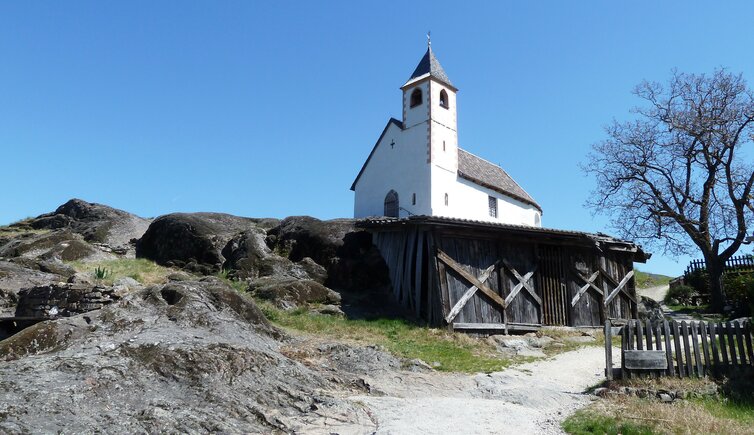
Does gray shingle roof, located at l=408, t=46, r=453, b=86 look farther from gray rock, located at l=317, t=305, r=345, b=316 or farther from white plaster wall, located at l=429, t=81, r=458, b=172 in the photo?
gray rock, located at l=317, t=305, r=345, b=316

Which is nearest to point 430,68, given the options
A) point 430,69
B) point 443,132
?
point 430,69

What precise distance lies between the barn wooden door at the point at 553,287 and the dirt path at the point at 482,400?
17.6ft

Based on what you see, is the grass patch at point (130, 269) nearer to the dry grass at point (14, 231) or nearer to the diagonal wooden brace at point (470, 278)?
the dry grass at point (14, 231)

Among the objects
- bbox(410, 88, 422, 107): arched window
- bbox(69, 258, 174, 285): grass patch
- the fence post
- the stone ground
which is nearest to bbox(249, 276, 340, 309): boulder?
bbox(69, 258, 174, 285): grass patch

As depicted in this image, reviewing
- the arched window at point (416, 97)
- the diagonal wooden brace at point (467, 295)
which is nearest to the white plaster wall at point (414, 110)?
the arched window at point (416, 97)

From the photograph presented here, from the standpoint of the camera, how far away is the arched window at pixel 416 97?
32.2 metres

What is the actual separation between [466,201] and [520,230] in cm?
1367

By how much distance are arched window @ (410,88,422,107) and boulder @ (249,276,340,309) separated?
650 inches

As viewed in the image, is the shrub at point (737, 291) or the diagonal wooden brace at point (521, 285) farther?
the shrub at point (737, 291)

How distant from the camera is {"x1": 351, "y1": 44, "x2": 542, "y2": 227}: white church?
98.3ft

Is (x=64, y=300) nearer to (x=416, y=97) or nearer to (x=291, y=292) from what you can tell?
(x=291, y=292)

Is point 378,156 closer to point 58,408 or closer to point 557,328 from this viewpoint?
point 557,328

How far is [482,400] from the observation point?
31.4ft

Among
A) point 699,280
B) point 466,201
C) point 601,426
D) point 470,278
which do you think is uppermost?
point 466,201
